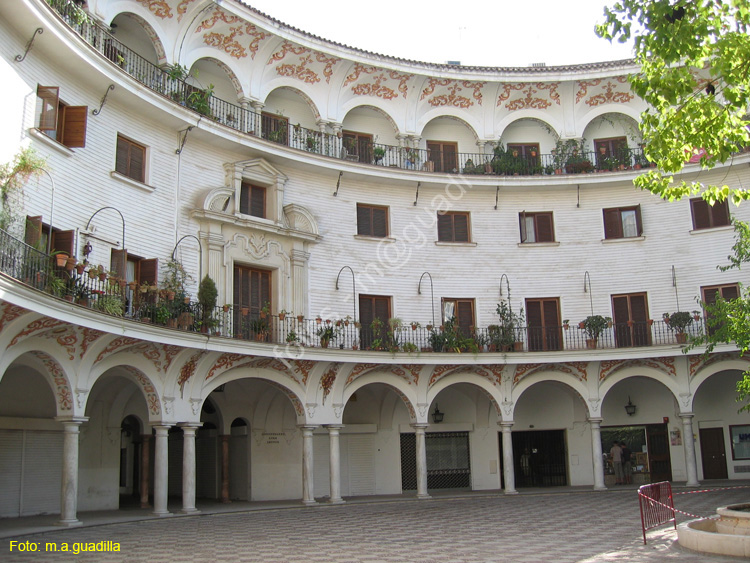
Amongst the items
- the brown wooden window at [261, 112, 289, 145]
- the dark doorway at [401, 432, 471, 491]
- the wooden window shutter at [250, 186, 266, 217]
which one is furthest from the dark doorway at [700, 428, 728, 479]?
the brown wooden window at [261, 112, 289, 145]

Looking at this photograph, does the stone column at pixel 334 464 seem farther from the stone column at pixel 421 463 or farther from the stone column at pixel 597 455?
the stone column at pixel 597 455

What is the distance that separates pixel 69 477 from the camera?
17.1 metres

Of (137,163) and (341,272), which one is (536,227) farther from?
(137,163)

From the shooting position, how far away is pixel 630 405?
89.8ft

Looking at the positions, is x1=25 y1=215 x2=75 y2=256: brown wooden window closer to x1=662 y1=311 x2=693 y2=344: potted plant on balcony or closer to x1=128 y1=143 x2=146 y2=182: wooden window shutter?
x1=128 y1=143 x2=146 y2=182: wooden window shutter

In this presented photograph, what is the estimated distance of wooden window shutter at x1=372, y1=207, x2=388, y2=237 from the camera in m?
26.3

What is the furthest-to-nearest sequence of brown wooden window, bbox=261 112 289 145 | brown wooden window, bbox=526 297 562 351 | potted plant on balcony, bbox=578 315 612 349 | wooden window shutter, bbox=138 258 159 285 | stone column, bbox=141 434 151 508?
1. brown wooden window, bbox=526 297 562 351
2. potted plant on balcony, bbox=578 315 612 349
3. brown wooden window, bbox=261 112 289 145
4. stone column, bbox=141 434 151 508
5. wooden window shutter, bbox=138 258 159 285

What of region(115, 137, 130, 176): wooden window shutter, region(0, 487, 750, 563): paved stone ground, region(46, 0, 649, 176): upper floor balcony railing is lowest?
region(0, 487, 750, 563): paved stone ground

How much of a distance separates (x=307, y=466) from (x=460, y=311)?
7390 mm

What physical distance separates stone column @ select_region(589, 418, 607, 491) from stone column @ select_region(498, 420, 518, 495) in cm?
256

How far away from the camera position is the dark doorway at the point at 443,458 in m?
27.2

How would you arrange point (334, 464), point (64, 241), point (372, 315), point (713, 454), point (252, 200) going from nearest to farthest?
point (64, 241) < point (334, 464) < point (252, 200) < point (372, 315) < point (713, 454)

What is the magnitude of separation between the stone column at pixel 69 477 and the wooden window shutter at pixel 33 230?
397 centimetres

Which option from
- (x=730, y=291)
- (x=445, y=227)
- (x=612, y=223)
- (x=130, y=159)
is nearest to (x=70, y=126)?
(x=130, y=159)
